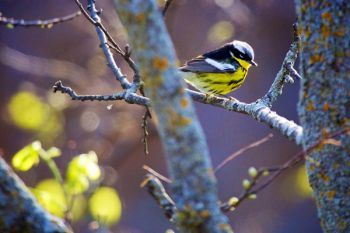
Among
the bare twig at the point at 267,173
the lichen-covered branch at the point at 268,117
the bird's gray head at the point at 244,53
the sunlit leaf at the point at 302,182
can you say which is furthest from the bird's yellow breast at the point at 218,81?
the bare twig at the point at 267,173

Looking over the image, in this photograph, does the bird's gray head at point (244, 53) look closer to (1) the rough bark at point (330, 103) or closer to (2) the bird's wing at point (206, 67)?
(2) the bird's wing at point (206, 67)

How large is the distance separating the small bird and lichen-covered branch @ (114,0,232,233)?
3436mm

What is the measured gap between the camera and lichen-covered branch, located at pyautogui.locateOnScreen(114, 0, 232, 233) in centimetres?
155

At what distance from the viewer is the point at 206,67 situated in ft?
16.8

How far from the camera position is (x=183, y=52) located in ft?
27.1

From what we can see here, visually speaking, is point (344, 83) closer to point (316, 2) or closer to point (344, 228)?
point (316, 2)

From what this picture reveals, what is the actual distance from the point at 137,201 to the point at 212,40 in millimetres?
2421

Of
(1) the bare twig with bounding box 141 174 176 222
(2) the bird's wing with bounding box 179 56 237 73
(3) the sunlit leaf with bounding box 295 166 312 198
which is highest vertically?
(3) the sunlit leaf with bounding box 295 166 312 198

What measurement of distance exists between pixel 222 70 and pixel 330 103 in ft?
10.8

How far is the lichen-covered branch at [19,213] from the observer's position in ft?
5.72

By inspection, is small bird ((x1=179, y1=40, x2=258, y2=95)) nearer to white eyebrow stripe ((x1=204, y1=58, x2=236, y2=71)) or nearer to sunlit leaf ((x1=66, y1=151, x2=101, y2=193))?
white eyebrow stripe ((x1=204, y1=58, x2=236, y2=71))

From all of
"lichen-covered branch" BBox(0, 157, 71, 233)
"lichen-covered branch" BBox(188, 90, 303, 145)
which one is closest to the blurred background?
"lichen-covered branch" BBox(188, 90, 303, 145)

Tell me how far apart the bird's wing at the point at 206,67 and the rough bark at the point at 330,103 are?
321 cm

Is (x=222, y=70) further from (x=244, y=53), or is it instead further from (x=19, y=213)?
(x=19, y=213)
